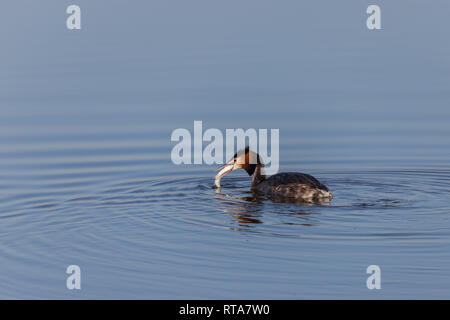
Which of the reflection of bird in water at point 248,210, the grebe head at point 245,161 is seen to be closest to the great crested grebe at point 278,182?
the grebe head at point 245,161

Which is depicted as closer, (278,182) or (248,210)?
(248,210)

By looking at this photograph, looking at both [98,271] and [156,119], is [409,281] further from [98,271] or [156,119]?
[156,119]

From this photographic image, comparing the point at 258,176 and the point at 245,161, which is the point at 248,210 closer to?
the point at 258,176

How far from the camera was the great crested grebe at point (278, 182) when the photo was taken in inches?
567

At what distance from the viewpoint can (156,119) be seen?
19.2m

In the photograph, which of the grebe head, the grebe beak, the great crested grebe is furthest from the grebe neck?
the grebe beak

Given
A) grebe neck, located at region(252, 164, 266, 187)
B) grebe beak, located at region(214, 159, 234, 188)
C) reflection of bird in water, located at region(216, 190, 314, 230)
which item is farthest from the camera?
grebe neck, located at region(252, 164, 266, 187)

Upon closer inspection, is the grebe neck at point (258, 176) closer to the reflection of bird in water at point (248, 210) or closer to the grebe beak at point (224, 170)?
the grebe beak at point (224, 170)

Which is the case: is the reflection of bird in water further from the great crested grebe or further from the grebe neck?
the grebe neck

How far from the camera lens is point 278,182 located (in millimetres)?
15117

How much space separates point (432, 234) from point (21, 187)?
6.99 meters

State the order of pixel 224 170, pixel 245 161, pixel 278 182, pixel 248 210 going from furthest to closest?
1. pixel 245 161
2. pixel 224 170
3. pixel 278 182
4. pixel 248 210

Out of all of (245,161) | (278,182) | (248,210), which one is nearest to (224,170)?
(245,161)

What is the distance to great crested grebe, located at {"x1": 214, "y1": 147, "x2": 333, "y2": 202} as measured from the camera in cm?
1439
